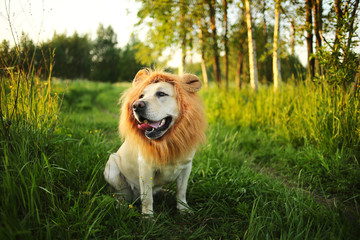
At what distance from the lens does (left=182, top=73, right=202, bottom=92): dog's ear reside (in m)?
2.12

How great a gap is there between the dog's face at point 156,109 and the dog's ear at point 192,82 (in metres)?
0.18

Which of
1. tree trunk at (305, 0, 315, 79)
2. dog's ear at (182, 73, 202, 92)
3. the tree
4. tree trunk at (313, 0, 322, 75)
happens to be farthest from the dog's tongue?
the tree

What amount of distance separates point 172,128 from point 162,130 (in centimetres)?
12

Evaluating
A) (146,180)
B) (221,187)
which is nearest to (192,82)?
(146,180)

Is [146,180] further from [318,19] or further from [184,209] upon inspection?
[318,19]

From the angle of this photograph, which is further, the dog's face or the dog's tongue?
the dog's tongue

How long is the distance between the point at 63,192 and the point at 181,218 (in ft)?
3.71

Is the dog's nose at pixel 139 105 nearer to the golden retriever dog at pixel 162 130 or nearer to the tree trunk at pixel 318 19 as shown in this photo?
the golden retriever dog at pixel 162 130

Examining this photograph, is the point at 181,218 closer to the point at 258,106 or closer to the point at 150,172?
the point at 150,172

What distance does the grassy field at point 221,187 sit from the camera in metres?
1.55

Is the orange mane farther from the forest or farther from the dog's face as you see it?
the forest

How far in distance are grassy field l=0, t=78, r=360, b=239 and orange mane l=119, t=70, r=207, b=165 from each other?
1.58 ft

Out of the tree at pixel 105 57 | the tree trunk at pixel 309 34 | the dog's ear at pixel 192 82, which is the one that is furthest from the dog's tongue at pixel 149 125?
the tree at pixel 105 57

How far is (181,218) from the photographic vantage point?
210 centimetres
